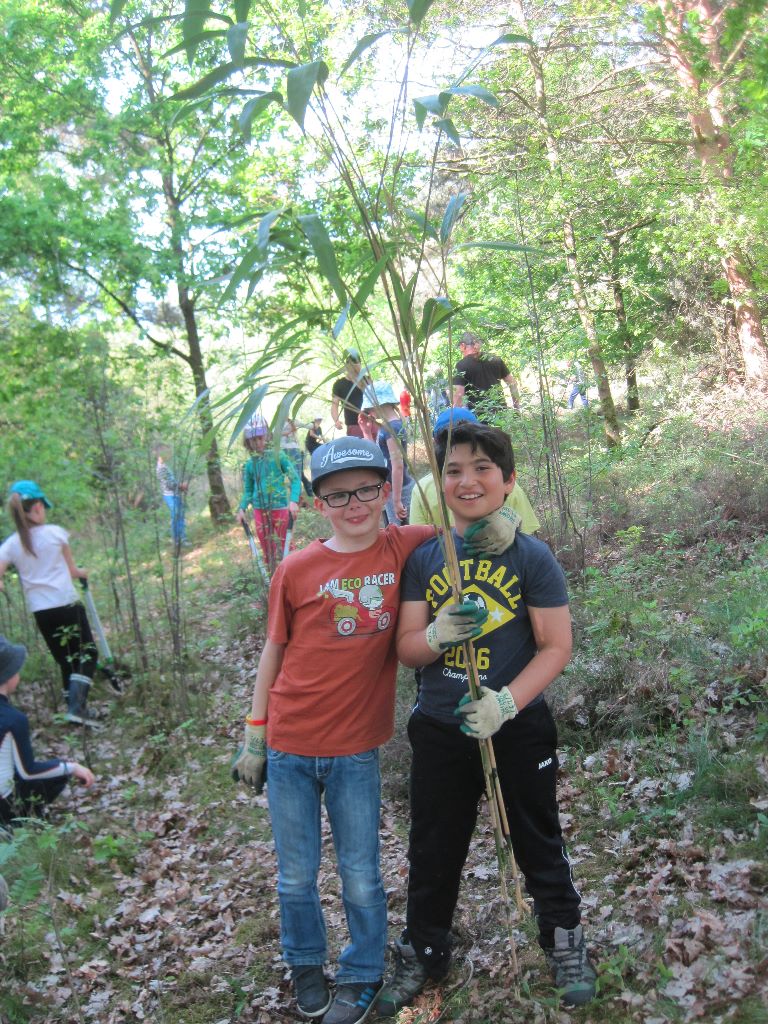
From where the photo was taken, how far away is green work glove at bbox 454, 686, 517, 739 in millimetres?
2455

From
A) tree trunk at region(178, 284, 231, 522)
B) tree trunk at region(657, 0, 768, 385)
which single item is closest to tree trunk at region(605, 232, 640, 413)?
tree trunk at region(657, 0, 768, 385)

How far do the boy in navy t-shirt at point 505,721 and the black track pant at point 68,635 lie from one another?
4595mm

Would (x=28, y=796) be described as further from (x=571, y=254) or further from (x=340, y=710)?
(x=571, y=254)

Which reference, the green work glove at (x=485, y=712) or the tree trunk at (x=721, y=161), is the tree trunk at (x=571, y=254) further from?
the green work glove at (x=485, y=712)

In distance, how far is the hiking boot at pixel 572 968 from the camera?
276 centimetres

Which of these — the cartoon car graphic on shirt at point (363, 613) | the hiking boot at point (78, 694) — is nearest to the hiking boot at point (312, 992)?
the cartoon car graphic on shirt at point (363, 613)

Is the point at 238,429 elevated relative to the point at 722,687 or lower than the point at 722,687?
elevated

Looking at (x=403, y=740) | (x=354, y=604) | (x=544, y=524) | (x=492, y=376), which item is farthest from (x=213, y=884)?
(x=492, y=376)

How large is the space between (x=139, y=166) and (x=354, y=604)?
12301 mm

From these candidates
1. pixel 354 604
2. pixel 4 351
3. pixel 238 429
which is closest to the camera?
pixel 238 429

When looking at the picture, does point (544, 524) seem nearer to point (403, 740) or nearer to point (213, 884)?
point (403, 740)

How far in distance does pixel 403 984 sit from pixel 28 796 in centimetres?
293

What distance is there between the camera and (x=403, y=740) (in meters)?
4.94

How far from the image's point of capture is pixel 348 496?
297cm
